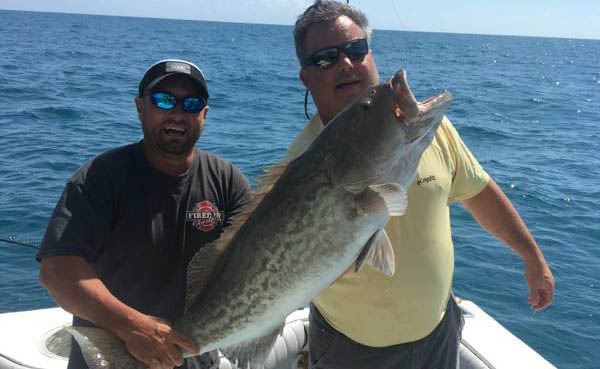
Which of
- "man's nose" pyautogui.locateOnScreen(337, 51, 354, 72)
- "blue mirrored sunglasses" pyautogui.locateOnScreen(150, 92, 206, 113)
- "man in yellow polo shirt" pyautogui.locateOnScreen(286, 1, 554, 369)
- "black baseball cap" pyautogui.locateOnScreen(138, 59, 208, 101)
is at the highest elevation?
"black baseball cap" pyautogui.locateOnScreen(138, 59, 208, 101)

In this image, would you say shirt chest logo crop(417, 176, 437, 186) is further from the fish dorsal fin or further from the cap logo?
the cap logo

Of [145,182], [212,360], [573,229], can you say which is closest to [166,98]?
[145,182]

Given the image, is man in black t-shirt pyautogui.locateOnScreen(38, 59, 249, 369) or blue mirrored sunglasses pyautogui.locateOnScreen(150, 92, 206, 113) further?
blue mirrored sunglasses pyautogui.locateOnScreen(150, 92, 206, 113)

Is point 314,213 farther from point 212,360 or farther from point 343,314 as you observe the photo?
point 212,360

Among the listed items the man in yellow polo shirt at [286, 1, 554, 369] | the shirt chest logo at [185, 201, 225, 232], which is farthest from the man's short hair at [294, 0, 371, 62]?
the shirt chest logo at [185, 201, 225, 232]

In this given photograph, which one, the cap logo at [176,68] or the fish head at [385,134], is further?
the cap logo at [176,68]

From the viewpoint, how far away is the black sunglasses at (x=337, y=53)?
3119 millimetres

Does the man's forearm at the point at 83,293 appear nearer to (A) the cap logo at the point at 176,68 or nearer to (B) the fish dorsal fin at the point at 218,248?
(B) the fish dorsal fin at the point at 218,248

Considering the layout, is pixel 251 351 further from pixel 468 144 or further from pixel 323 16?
pixel 468 144

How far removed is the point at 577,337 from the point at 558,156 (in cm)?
1047

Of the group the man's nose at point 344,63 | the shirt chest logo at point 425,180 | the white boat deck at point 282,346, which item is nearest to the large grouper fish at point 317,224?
the shirt chest logo at point 425,180

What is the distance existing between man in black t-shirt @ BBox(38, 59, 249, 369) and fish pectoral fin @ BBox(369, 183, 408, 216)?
36.5 inches

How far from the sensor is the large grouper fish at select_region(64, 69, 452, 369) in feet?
8.30

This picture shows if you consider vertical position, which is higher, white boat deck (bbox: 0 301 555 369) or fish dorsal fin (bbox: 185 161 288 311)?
fish dorsal fin (bbox: 185 161 288 311)
